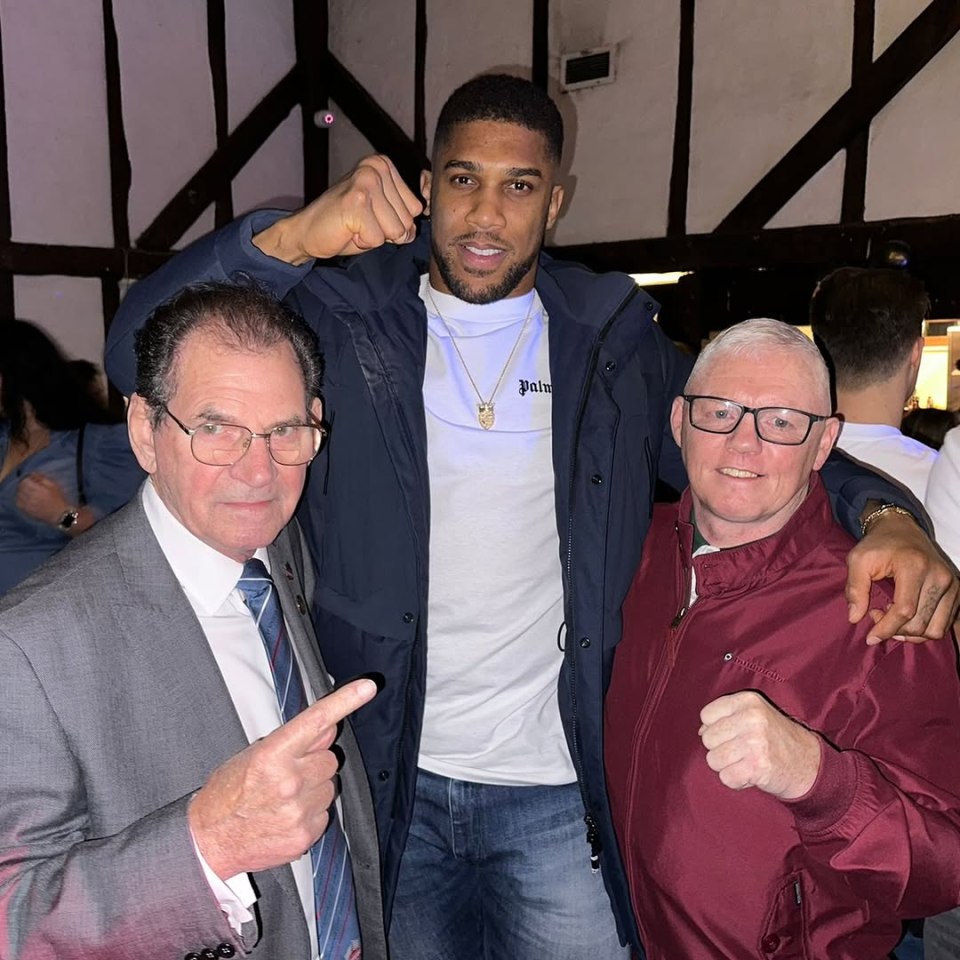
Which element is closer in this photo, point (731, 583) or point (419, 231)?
point (731, 583)

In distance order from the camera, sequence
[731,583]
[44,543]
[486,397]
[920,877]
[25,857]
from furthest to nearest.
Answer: [44,543] < [486,397] < [731,583] < [920,877] < [25,857]

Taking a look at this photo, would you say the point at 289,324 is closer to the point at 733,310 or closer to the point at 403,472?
the point at 403,472

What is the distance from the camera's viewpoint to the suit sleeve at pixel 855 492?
1.80 m

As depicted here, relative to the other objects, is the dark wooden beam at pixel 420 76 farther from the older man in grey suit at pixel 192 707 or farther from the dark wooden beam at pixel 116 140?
the older man in grey suit at pixel 192 707

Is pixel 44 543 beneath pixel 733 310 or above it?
beneath

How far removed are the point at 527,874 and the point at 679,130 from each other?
522 cm

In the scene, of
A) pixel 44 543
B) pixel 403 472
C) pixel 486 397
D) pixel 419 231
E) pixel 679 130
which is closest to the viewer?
pixel 403 472

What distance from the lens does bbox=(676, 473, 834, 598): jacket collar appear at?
1648 millimetres

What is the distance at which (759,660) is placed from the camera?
62.7 inches

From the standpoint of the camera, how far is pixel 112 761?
1.25 meters

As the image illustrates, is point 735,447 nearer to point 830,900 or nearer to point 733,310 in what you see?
point 830,900

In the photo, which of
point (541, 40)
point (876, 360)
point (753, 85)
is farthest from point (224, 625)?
point (541, 40)

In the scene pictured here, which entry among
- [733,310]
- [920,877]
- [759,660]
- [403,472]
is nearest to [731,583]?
[759,660]

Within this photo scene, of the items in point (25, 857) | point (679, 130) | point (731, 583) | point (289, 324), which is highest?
point (679, 130)
